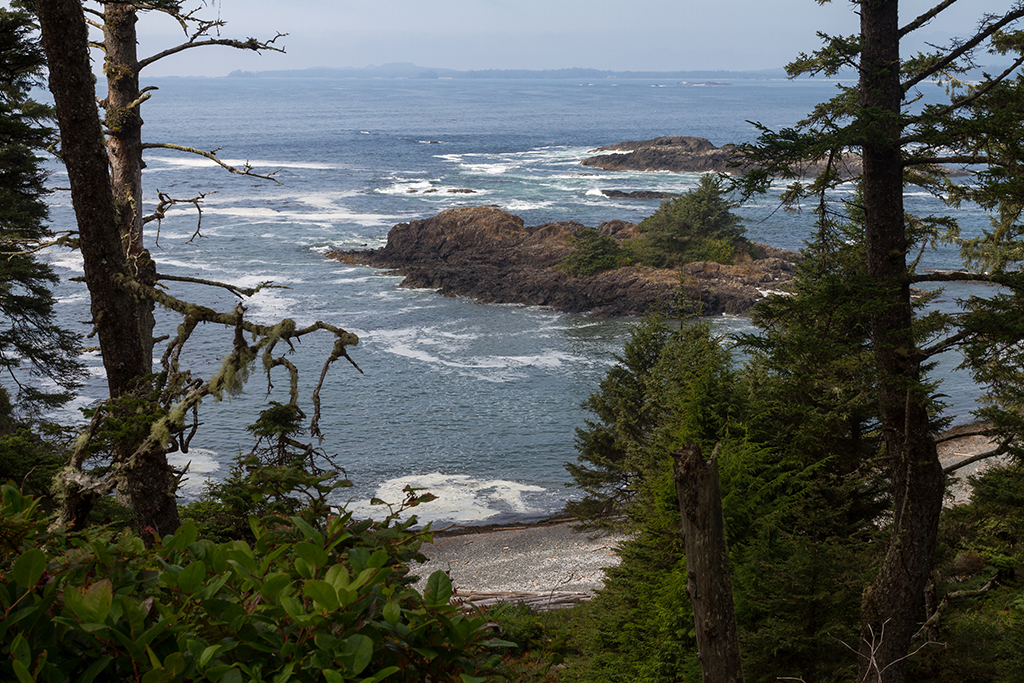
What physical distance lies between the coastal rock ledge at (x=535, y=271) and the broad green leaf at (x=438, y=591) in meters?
30.2

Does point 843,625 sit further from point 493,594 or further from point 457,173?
point 457,173

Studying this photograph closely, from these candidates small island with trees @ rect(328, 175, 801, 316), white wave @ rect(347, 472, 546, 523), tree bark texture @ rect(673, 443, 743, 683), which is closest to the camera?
tree bark texture @ rect(673, 443, 743, 683)

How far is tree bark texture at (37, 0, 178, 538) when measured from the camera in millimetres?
4484

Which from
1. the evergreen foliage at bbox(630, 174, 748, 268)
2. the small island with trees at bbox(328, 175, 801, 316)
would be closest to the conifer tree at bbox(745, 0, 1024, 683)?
the small island with trees at bbox(328, 175, 801, 316)

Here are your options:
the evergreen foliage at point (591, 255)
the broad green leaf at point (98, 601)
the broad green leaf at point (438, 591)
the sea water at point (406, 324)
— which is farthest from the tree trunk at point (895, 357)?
the evergreen foliage at point (591, 255)

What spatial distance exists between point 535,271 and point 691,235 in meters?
8.44

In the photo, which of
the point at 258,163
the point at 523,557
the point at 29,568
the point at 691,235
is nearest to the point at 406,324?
the point at 691,235

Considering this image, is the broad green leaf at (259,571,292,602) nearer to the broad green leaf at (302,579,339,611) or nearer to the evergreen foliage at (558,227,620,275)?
the broad green leaf at (302,579,339,611)

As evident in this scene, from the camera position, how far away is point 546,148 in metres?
101

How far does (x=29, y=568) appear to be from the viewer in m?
1.71

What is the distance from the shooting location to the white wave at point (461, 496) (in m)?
19.5

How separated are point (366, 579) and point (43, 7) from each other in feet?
14.2

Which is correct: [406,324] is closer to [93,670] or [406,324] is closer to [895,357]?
[895,357]

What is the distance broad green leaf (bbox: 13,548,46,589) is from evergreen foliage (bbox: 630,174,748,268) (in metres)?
37.9
